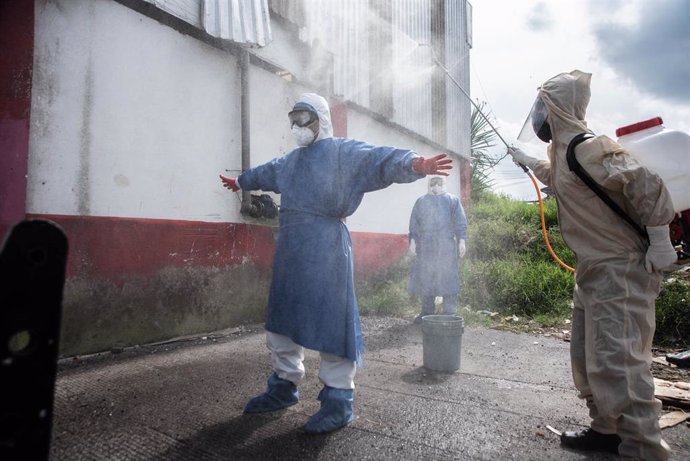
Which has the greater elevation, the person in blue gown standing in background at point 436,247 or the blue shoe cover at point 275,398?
the person in blue gown standing in background at point 436,247

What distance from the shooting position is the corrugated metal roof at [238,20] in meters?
4.47

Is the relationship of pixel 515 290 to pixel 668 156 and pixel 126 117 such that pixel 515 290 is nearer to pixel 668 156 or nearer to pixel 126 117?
pixel 668 156

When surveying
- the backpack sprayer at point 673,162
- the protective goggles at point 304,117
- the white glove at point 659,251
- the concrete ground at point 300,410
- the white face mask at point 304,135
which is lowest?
the concrete ground at point 300,410

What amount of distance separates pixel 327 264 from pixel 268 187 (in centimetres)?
85

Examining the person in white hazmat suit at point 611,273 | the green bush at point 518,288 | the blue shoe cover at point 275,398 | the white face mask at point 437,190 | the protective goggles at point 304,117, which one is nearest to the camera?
the person in white hazmat suit at point 611,273

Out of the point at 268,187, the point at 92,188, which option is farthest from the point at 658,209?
the point at 92,188

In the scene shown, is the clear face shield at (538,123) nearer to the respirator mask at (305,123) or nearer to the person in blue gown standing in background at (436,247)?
the respirator mask at (305,123)

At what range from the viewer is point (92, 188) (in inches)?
140

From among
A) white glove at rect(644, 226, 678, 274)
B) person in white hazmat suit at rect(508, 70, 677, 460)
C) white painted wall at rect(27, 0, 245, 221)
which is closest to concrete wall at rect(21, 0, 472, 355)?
white painted wall at rect(27, 0, 245, 221)

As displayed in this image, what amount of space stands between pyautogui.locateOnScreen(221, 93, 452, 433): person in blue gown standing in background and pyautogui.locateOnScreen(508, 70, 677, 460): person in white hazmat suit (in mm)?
687

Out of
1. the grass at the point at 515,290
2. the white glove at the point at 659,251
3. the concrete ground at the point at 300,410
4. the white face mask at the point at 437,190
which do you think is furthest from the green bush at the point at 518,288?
the white glove at the point at 659,251

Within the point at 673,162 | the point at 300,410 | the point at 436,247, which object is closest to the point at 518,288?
the point at 436,247

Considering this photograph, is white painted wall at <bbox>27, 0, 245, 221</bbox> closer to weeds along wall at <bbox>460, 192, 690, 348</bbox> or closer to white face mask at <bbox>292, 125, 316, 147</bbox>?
white face mask at <bbox>292, 125, 316, 147</bbox>

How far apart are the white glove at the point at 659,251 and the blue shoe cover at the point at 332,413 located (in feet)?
5.42
